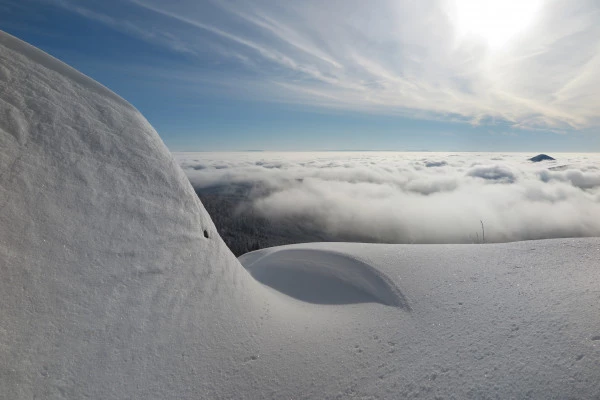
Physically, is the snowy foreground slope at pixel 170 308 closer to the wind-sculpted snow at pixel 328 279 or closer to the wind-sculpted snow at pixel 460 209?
the wind-sculpted snow at pixel 328 279

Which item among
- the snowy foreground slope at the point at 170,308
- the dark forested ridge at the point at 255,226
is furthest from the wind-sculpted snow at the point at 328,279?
the dark forested ridge at the point at 255,226

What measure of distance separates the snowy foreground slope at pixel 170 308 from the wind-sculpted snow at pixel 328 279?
0.86ft

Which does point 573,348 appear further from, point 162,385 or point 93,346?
point 93,346

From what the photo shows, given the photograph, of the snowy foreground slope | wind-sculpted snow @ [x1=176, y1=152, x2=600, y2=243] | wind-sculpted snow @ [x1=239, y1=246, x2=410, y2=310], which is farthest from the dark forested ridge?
the snowy foreground slope

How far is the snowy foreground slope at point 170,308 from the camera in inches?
113

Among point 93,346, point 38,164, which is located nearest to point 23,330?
point 93,346

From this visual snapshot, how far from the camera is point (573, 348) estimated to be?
11.0 feet

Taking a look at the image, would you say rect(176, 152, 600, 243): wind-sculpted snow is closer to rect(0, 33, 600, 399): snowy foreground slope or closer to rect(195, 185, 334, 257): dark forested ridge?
rect(195, 185, 334, 257): dark forested ridge

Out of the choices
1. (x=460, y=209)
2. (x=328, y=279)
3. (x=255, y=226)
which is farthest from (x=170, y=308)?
(x=460, y=209)

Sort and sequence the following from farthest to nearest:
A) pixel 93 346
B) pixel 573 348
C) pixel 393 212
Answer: pixel 393 212 < pixel 573 348 < pixel 93 346

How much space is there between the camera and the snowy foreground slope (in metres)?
2.88

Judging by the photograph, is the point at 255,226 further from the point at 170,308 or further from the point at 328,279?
the point at 170,308

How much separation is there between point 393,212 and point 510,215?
60.2 m

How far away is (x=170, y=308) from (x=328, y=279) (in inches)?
171
